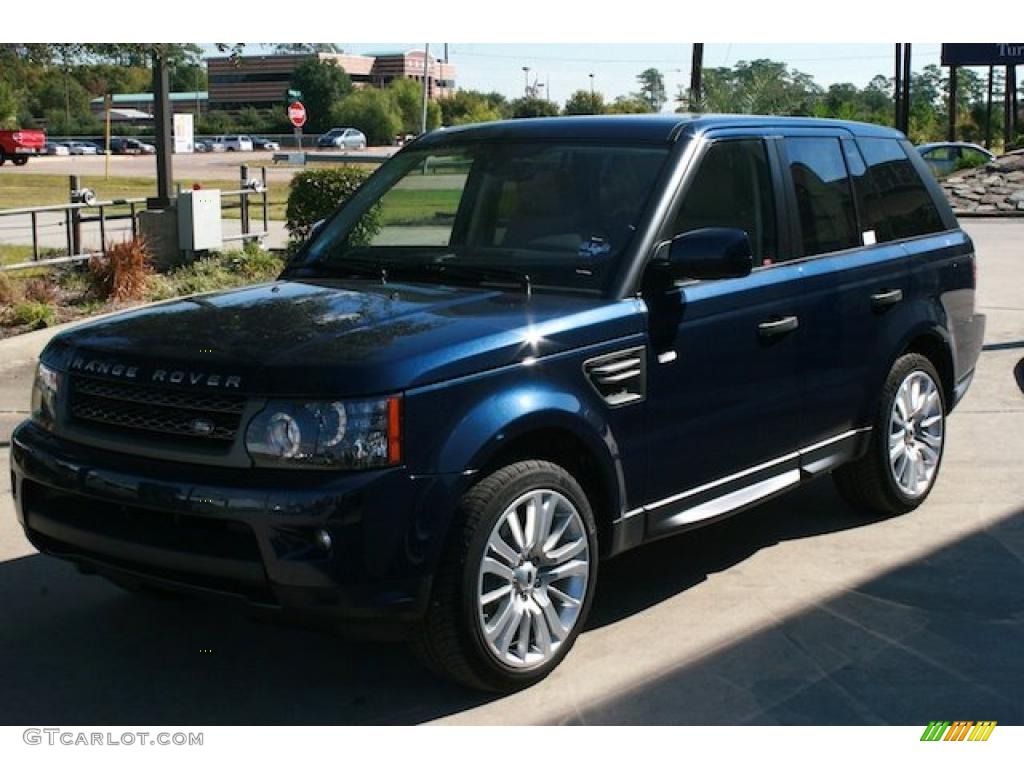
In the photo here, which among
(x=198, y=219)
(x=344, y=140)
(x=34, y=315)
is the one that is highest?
(x=344, y=140)

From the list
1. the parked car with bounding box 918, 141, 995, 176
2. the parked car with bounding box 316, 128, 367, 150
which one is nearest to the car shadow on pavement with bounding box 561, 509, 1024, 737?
the parked car with bounding box 918, 141, 995, 176

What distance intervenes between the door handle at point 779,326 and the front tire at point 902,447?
895 millimetres

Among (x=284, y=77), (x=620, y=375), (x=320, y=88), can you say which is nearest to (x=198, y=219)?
(x=620, y=375)

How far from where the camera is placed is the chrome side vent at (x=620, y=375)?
4.55m

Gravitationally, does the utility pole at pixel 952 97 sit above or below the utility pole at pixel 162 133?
above

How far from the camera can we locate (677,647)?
4738 mm

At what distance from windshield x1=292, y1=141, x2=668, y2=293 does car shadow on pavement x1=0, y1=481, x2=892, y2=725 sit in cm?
141

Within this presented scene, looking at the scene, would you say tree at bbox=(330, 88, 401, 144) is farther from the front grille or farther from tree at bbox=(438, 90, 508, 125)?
the front grille

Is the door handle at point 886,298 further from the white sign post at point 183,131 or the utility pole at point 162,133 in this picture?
the white sign post at point 183,131

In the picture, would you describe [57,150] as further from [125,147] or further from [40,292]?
[40,292]

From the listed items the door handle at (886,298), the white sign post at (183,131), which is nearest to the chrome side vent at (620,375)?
the door handle at (886,298)

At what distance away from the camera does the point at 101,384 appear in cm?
433

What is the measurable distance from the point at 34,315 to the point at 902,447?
320 inches
